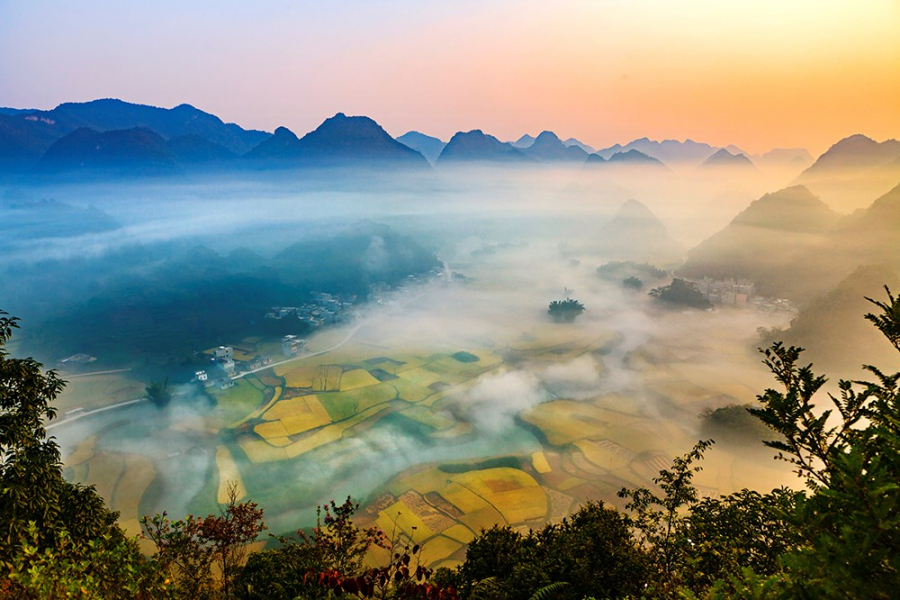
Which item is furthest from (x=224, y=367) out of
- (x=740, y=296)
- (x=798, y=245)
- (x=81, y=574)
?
(x=798, y=245)

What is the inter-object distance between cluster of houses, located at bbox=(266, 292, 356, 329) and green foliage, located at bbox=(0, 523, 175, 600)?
9854 centimetres

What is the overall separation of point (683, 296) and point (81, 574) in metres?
123

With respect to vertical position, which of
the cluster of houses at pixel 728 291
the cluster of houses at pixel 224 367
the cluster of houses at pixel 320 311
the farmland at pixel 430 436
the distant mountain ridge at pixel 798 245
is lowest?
the farmland at pixel 430 436

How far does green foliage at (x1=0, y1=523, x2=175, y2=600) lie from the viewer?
22.4 ft

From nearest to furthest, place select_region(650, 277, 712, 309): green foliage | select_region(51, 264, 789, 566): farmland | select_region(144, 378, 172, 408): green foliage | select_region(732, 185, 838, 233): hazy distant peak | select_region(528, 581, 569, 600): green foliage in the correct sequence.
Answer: select_region(528, 581, 569, 600): green foliage, select_region(51, 264, 789, 566): farmland, select_region(144, 378, 172, 408): green foliage, select_region(650, 277, 712, 309): green foliage, select_region(732, 185, 838, 233): hazy distant peak

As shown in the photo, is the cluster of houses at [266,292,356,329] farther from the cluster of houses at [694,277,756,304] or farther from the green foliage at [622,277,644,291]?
the cluster of houses at [694,277,756,304]

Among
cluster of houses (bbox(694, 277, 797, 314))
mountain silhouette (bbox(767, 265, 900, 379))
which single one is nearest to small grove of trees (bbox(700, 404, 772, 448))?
mountain silhouette (bbox(767, 265, 900, 379))

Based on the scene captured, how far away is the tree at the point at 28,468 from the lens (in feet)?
30.3

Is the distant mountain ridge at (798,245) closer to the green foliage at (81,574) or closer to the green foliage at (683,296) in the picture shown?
the green foliage at (683,296)

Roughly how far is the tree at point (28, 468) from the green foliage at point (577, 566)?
10.3 metres

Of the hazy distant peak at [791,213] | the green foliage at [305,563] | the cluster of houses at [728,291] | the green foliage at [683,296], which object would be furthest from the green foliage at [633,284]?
the green foliage at [305,563]

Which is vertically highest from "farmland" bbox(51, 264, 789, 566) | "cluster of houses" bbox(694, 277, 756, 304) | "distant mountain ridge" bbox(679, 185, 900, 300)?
"distant mountain ridge" bbox(679, 185, 900, 300)

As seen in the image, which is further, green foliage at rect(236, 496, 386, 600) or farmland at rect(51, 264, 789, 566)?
farmland at rect(51, 264, 789, 566)

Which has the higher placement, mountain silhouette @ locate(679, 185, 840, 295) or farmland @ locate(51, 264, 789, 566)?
mountain silhouette @ locate(679, 185, 840, 295)
